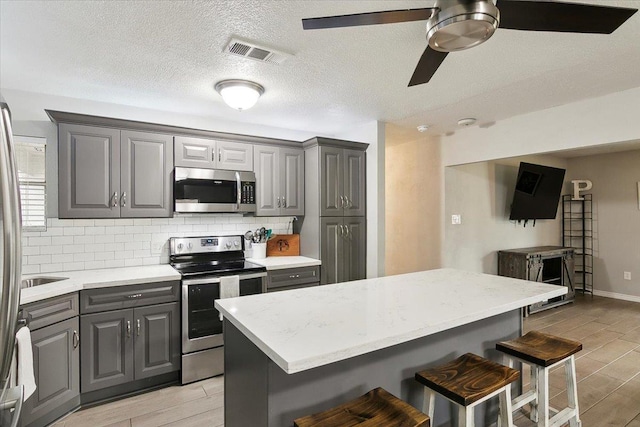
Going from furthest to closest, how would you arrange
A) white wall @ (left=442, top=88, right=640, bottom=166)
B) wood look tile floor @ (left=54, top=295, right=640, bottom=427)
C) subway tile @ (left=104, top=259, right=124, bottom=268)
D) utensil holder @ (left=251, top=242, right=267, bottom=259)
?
utensil holder @ (left=251, top=242, right=267, bottom=259), subway tile @ (left=104, top=259, right=124, bottom=268), white wall @ (left=442, top=88, right=640, bottom=166), wood look tile floor @ (left=54, top=295, right=640, bottom=427)

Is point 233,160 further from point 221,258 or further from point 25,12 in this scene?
point 25,12

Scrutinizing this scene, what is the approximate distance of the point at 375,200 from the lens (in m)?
3.83

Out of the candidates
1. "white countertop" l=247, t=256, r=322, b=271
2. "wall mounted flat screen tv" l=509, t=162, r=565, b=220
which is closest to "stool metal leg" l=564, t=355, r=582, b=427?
"white countertop" l=247, t=256, r=322, b=271

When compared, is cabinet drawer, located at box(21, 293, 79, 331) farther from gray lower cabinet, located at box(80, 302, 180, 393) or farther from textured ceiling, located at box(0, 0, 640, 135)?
textured ceiling, located at box(0, 0, 640, 135)

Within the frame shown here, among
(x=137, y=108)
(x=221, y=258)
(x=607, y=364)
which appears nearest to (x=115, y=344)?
(x=221, y=258)

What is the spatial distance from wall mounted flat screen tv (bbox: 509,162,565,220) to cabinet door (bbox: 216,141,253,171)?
12.9 ft

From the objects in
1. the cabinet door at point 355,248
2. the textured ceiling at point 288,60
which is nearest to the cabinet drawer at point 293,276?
the cabinet door at point 355,248

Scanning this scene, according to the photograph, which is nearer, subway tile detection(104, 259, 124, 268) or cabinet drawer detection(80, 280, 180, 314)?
cabinet drawer detection(80, 280, 180, 314)

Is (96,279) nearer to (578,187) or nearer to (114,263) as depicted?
(114,263)

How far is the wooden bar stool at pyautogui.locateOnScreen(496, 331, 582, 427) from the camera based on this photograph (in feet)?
6.29

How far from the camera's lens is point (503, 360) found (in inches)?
88.2

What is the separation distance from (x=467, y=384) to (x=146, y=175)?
295cm

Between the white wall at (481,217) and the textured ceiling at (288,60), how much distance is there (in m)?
1.45

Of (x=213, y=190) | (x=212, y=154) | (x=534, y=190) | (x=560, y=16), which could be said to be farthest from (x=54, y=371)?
(x=534, y=190)
